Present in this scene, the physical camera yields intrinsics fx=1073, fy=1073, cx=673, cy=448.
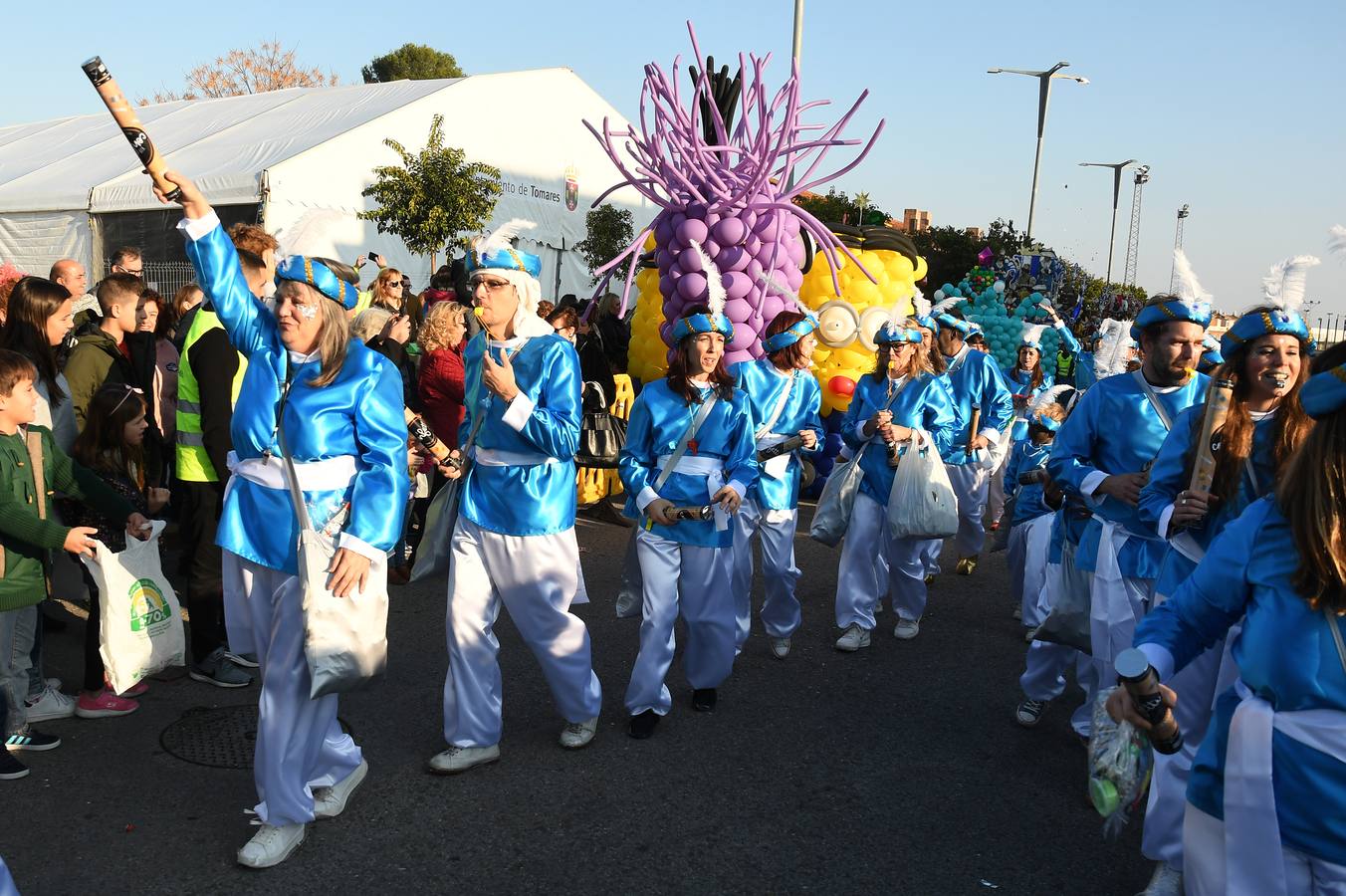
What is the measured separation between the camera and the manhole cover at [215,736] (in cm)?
418

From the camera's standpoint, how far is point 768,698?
→ 206 inches

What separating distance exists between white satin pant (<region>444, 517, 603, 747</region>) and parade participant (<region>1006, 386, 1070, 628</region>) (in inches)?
88.0

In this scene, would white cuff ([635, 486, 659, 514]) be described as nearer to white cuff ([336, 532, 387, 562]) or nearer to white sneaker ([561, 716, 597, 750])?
white sneaker ([561, 716, 597, 750])

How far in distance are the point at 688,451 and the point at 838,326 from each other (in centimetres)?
554

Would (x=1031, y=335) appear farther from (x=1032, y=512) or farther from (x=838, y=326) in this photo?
(x=1032, y=512)

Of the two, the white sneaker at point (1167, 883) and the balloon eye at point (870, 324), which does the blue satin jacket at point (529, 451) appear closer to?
the white sneaker at point (1167, 883)

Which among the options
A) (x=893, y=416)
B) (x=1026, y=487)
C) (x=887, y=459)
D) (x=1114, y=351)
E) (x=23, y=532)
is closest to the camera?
(x=23, y=532)

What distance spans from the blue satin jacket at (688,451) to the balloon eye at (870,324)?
214 inches

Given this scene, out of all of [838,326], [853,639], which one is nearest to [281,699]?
[853,639]

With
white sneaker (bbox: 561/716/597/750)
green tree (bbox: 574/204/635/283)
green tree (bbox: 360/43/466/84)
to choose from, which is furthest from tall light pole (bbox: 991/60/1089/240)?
green tree (bbox: 360/43/466/84)

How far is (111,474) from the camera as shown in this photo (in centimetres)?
484

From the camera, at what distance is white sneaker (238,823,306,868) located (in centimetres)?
334

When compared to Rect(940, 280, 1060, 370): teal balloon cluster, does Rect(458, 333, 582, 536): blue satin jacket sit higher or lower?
lower

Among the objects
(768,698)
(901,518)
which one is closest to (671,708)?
(768,698)
